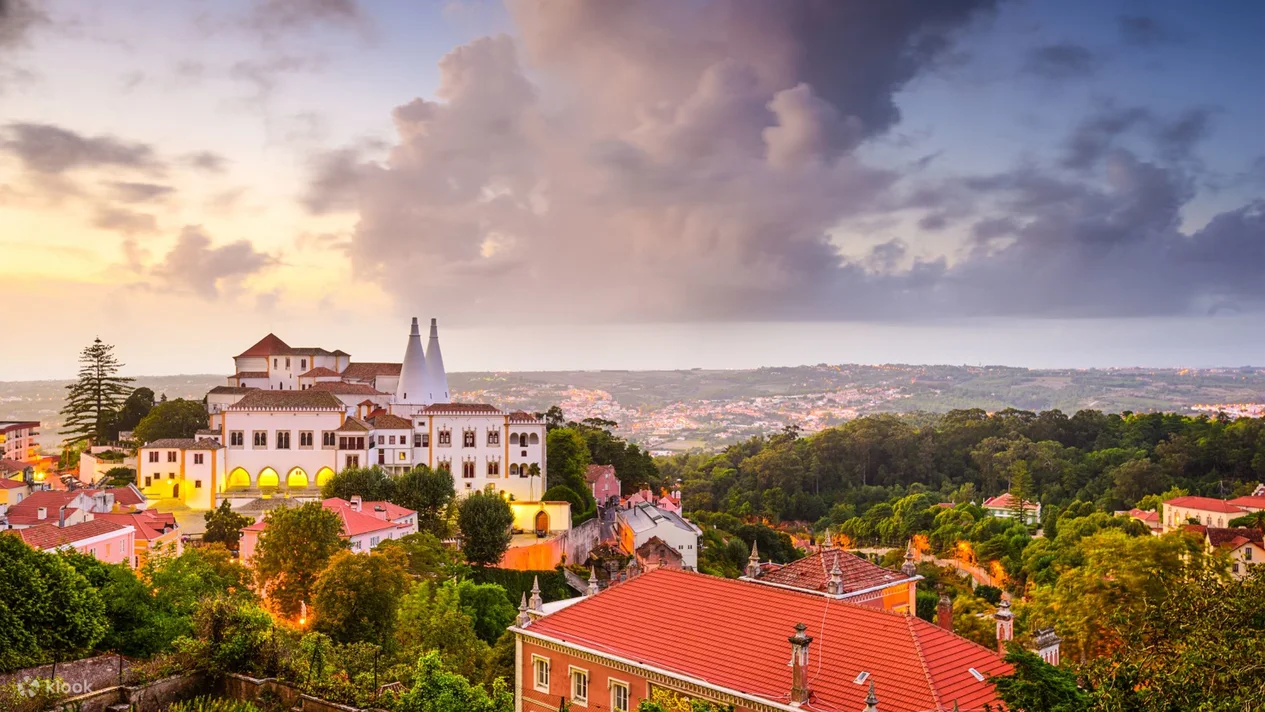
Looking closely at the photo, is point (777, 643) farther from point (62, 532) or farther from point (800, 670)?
point (62, 532)

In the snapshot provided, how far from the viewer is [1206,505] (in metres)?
52.6

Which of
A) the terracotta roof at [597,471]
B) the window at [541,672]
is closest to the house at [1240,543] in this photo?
the terracotta roof at [597,471]

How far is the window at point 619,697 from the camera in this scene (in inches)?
630

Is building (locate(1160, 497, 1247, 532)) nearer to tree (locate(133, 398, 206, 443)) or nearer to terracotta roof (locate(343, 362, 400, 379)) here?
terracotta roof (locate(343, 362, 400, 379))

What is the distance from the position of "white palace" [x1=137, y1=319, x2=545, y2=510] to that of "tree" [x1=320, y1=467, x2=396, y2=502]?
287 cm

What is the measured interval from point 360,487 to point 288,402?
728 centimetres

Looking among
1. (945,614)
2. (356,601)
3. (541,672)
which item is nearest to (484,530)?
(356,601)

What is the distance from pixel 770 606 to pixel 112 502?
84.6 ft

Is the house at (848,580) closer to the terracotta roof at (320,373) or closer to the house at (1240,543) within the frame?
the house at (1240,543)

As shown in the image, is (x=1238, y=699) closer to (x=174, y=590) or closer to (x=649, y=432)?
(x=174, y=590)

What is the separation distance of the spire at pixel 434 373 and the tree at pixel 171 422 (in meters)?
10.5

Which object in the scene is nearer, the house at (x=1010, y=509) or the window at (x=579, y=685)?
the window at (x=579, y=685)

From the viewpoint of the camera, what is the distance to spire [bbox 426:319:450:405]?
44.5m

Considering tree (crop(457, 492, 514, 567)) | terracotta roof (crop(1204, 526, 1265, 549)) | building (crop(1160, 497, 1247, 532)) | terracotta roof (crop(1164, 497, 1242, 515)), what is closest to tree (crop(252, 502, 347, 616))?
tree (crop(457, 492, 514, 567))
